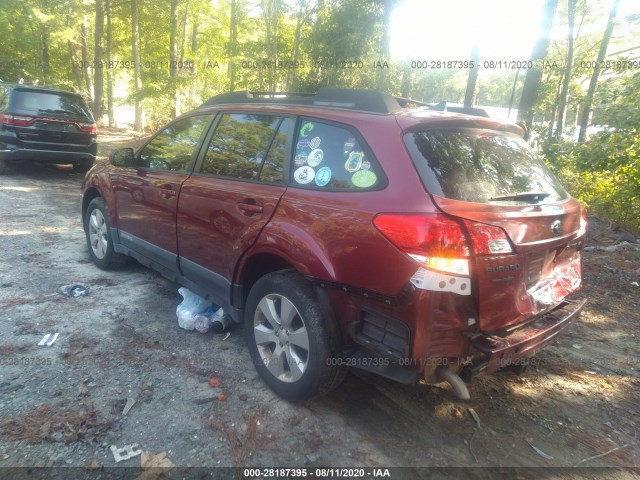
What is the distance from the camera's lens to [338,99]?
2.89 meters

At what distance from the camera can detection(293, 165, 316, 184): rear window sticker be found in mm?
2689

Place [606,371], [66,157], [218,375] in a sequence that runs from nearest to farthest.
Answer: [218,375]
[606,371]
[66,157]

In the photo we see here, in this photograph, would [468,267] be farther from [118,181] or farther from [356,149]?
[118,181]

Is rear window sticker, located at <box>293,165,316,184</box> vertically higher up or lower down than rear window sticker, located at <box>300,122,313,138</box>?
lower down

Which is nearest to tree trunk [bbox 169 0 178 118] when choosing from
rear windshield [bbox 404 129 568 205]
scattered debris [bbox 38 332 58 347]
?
scattered debris [bbox 38 332 58 347]

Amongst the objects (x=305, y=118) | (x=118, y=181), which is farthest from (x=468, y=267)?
(x=118, y=181)

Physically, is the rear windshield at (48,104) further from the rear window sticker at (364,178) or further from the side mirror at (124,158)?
the rear window sticker at (364,178)

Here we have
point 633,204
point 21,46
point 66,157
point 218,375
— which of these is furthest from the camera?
point 21,46

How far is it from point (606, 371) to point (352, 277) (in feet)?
7.99

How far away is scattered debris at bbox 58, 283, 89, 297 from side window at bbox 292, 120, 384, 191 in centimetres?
272

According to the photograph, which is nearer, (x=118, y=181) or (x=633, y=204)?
(x=118, y=181)

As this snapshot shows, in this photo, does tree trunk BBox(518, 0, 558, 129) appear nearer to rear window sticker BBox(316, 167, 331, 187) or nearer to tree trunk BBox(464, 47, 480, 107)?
tree trunk BBox(464, 47, 480, 107)

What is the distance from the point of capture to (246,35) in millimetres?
23547

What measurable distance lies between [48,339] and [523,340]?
3.33 m
